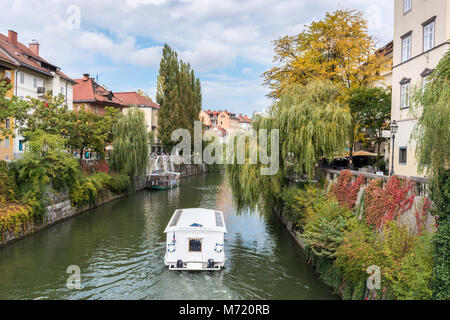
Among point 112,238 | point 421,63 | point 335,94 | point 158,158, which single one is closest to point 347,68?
point 335,94

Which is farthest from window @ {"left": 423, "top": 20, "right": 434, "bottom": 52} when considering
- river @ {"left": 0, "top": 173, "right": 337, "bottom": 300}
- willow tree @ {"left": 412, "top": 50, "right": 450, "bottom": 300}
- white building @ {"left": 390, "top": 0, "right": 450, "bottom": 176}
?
river @ {"left": 0, "top": 173, "right": 337, "bottom": 300}

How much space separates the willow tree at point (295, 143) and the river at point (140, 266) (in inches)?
109

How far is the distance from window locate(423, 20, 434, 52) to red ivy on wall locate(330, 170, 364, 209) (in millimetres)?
7801

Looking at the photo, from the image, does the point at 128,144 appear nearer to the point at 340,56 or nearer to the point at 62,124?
the point at 62,124

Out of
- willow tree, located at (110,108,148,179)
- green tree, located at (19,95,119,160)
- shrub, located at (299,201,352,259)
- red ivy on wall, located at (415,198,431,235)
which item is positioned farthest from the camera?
willow tree, located at (110,108,148,179)

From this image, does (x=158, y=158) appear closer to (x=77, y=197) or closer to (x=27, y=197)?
(x=77, y=197)

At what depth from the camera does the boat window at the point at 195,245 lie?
13930 millimetres

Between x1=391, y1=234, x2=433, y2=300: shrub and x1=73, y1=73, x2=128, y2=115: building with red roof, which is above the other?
x1=73, y1=73, x2=128, y2=115: building with red roof

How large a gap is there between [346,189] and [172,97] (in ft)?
125

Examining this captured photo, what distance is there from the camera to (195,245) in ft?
45.8

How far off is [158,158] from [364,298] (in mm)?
37561

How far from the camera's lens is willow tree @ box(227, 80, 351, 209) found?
17.4 meters

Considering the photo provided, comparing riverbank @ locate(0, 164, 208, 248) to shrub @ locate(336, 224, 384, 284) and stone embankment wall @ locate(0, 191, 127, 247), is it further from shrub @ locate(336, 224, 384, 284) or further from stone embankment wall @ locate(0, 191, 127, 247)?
shrub @ locate(336, 224, 384, 284)

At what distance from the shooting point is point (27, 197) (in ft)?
59.9
